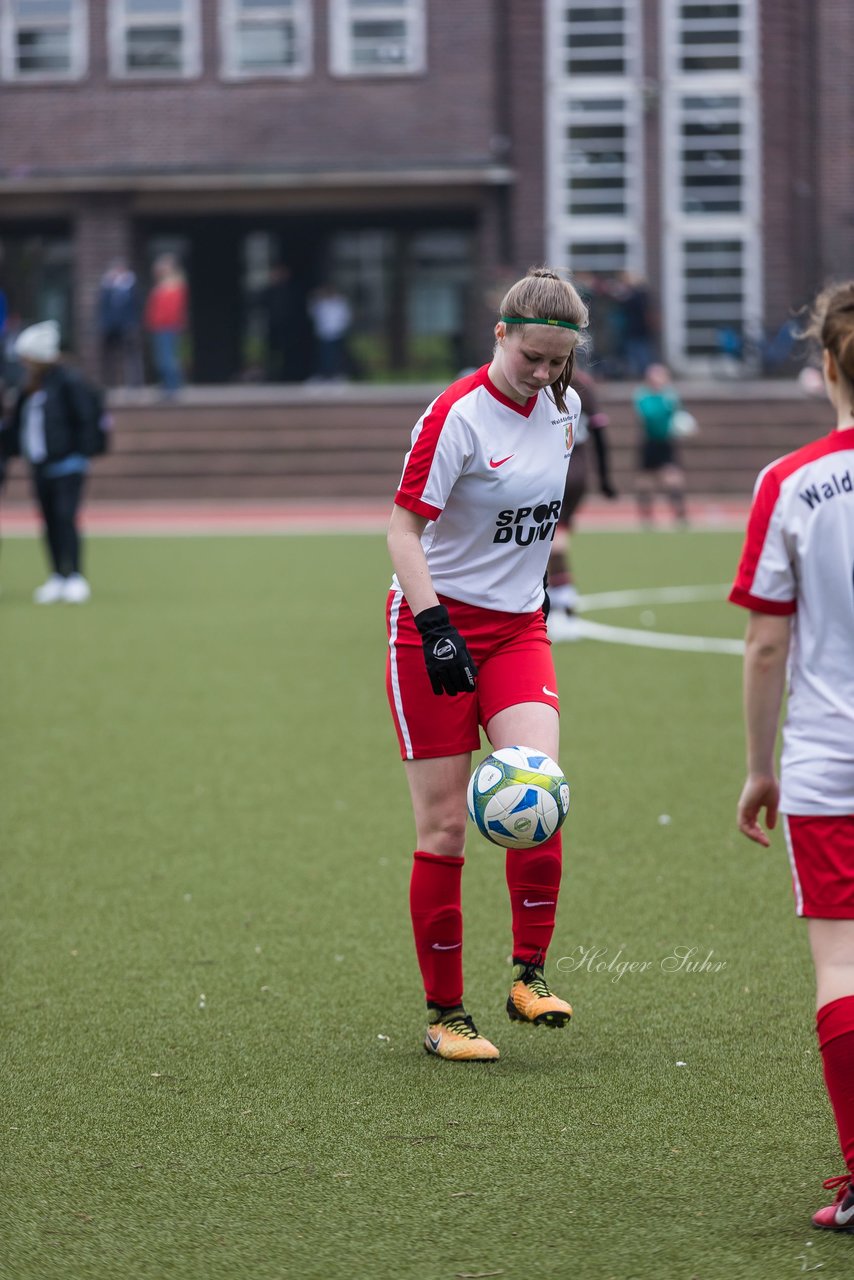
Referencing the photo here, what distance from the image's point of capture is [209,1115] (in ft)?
15.0

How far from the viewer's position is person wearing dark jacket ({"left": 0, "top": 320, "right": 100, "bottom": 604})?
1650 cm

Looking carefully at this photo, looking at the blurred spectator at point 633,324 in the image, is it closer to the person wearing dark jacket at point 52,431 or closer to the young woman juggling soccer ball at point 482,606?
the person wearing dark jacket at point 52,431

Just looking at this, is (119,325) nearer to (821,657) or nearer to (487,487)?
(487,487)

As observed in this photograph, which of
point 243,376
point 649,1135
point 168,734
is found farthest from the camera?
point 243,376

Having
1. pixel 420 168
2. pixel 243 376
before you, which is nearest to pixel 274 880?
pixel 420 168

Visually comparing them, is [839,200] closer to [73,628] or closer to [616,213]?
[616,213]

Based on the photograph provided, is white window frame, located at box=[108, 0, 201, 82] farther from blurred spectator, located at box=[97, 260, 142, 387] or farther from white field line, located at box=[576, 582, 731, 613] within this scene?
white field line, located at box=[576, 582, 731, 613]

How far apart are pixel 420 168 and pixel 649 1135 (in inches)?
1221

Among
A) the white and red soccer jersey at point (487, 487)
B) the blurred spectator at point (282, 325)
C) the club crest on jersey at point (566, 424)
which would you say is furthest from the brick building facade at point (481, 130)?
the white and red soccer jersey at point (487, 487)

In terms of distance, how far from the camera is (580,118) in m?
34.9

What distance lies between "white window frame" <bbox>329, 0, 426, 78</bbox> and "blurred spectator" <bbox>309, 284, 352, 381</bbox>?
395cm

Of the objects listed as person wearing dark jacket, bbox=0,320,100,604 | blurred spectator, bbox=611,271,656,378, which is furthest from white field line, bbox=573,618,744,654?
blurred spectator, bbox=611,271,656,378

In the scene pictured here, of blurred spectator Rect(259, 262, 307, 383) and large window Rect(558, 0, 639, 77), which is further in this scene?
large window Rect(558, 0, 639, 77)

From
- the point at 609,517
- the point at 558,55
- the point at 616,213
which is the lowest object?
the point at 609,517
